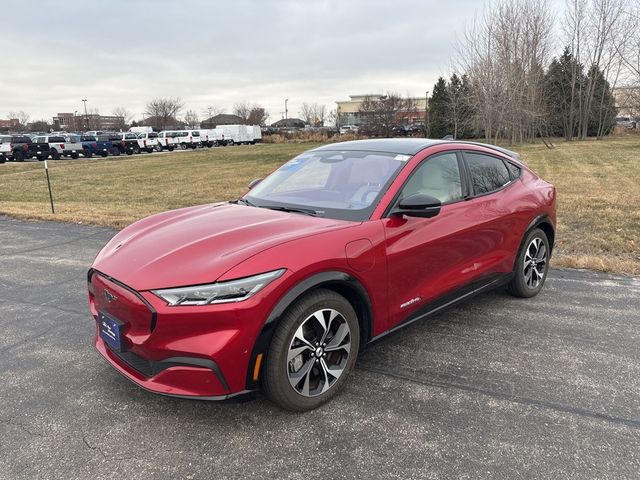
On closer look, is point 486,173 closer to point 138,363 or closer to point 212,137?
point 138,363

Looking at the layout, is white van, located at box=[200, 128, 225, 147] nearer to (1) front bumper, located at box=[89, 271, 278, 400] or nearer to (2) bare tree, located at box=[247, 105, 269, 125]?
(2) bare tree, located at box=[247, 105, 269, 125]

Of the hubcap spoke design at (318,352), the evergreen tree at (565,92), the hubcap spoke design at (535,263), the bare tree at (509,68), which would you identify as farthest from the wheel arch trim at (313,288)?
the evergreen tree at (565,92)

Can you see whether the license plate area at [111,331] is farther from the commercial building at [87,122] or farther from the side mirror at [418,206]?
the commercial building at [87,122]

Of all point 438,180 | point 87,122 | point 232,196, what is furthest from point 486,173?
point 87,122

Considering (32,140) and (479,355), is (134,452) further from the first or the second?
(32,140)

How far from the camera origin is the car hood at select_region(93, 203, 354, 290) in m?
2.56

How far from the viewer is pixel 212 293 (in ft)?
8.06

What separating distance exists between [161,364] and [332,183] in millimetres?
1889

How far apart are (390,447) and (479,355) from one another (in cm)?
131

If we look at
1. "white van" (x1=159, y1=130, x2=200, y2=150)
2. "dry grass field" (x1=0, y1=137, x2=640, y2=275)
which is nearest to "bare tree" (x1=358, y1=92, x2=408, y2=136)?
"white van" (x1=159, y1=130, x2=200, y2=150)

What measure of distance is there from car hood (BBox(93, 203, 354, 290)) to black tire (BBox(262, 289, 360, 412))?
0.31 m

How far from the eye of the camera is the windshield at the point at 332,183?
3312 mm

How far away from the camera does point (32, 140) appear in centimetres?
3297

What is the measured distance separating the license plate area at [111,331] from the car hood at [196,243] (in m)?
0.26
